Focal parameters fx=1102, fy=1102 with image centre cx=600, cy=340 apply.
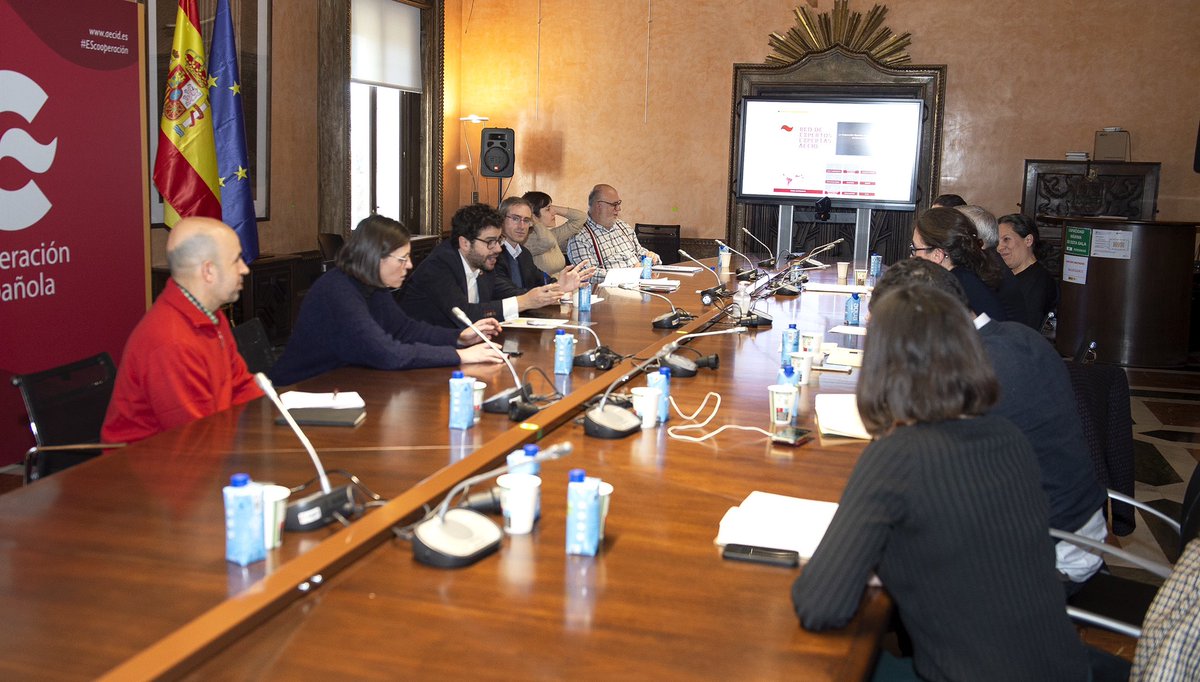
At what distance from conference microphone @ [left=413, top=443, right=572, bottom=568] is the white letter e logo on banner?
339 cm

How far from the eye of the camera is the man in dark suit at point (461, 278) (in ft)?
15.8

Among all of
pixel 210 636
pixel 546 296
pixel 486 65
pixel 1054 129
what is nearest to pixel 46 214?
pixel 546 296

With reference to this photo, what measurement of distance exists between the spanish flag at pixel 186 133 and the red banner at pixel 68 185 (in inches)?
24.6

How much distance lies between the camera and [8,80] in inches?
181

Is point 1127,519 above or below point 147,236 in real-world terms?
below

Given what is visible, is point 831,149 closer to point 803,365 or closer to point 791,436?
point 803,365

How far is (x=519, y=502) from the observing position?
7.12ft

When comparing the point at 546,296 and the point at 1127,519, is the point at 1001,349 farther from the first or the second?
the point at 546,296

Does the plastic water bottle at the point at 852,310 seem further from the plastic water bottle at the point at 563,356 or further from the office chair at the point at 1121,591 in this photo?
the office chair at the point at 1121,591

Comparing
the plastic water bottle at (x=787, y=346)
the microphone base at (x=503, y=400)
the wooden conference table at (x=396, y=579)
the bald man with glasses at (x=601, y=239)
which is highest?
the bald man with glasses at (x=601, y=239)

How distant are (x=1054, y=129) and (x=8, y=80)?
334 inches

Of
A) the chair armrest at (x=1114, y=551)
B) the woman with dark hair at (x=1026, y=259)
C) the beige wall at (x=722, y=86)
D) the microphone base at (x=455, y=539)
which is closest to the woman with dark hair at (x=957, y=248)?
the chair armrest at (x=1114, y=551)

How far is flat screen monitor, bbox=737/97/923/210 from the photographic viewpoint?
33.4 ft

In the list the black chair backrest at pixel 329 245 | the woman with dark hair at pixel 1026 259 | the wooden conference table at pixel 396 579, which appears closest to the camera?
the wooden conference table at pixel 396 579
